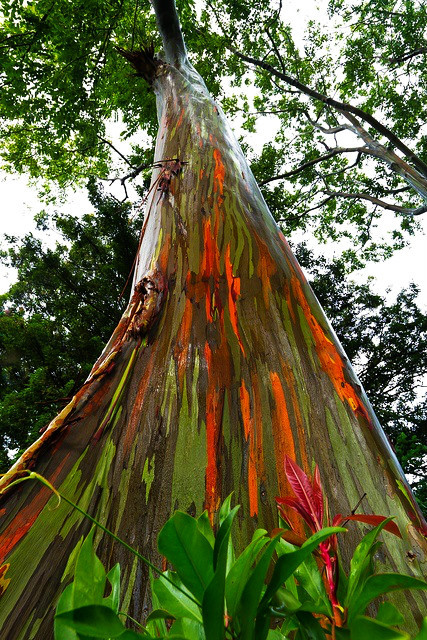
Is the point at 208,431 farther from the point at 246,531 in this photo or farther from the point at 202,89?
the point at 202,89

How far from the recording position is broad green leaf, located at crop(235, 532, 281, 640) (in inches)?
12.0

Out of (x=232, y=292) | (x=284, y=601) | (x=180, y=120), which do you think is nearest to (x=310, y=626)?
(x=284, y=601)

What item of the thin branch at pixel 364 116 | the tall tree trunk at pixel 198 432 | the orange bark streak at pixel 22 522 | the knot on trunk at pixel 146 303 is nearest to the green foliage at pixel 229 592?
the tall tree trunk at pixel 198 432

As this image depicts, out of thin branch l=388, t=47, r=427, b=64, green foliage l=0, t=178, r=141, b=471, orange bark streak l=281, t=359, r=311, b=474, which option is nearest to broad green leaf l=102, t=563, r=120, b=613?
orange bark streak l=281, t=359, r=311, b=474

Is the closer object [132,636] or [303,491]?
[132,636]

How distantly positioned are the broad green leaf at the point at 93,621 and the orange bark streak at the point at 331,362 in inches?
30.0

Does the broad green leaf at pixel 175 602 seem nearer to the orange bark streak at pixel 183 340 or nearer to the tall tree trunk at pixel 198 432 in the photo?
the tall tree trunk at pixel 198 432

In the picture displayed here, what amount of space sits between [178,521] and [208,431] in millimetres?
Result: 465

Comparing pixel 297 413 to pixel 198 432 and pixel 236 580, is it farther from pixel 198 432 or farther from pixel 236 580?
pixel 236 580

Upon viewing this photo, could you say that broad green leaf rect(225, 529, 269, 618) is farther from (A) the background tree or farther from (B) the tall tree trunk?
(A) the background tree

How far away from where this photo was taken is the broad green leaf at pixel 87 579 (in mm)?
312

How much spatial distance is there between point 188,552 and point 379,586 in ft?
0.54

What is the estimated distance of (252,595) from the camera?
0.31m

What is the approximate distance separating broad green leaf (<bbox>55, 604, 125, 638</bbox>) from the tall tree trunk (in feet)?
1.18
